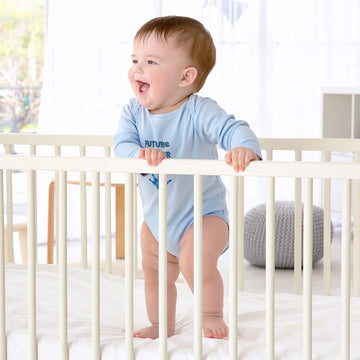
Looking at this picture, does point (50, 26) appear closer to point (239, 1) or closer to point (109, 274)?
point (239, 1)

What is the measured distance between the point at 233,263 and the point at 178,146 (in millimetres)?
293

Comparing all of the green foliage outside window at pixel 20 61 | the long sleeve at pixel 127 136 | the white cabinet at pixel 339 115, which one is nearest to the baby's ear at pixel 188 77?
the long sleeve at pixel 127 136

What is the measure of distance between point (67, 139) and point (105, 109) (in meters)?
1.85

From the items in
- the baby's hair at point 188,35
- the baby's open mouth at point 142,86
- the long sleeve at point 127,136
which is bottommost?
the long sleeve at point 127,136

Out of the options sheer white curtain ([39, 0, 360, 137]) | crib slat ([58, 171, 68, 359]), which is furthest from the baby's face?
sheer white curtain ([39, 0, 360, 137])

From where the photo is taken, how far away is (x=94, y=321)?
48.2 inches

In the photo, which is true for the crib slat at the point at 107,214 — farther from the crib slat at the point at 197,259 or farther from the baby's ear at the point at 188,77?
the crib slat at the point at 197,259

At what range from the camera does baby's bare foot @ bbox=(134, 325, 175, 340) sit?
1375mm

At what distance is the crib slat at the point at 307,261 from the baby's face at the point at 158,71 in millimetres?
344

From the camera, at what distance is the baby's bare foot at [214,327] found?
4.37 ft

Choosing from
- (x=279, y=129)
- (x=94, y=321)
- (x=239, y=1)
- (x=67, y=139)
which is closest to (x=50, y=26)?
(x=239, y=1)

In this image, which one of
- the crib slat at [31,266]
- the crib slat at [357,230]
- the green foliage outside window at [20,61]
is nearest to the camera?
the crib slat at [31,266]

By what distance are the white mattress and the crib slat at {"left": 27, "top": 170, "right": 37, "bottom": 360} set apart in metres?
0.04

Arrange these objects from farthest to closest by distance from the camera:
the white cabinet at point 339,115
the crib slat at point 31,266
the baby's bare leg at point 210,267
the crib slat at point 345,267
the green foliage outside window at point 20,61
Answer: the green foliage outside window at point 20,61, the white cabinet at point 339,115, the baby's bare leg at point 210,267, the crib slat at point 31,266, the crib slat at point 345,267
